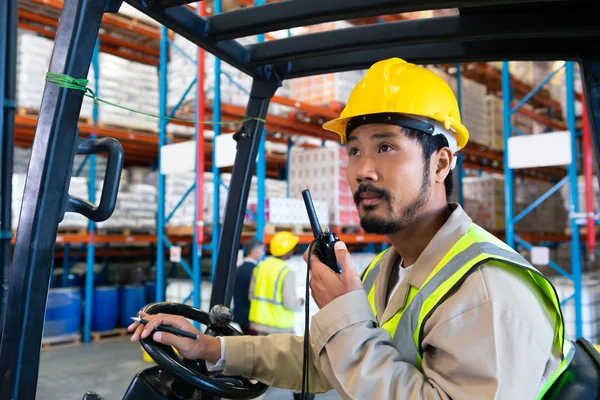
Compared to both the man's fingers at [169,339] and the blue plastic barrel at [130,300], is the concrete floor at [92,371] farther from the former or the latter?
the man's fingers at [169,339]

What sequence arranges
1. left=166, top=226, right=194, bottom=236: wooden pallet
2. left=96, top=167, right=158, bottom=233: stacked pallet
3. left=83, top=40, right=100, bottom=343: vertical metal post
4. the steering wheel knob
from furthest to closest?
left=96, top=167, right=158, bottom=233: stacked pallet, left=83, top=40, right=100, bottom=343: vertical metal post, left=166, top=226, right=194, bottom=236: wooden pallet, the steering wheel knob

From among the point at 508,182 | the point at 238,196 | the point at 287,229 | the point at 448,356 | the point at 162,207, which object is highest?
the point at 508,182

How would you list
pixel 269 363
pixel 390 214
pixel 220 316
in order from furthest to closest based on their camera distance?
pixel 220 316
pixel 269 363
pixel 390 214

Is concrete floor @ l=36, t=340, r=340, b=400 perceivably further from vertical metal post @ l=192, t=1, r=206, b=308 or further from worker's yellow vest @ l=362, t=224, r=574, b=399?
worker's yellow vest @ l=362, t=224, r=574, b=399

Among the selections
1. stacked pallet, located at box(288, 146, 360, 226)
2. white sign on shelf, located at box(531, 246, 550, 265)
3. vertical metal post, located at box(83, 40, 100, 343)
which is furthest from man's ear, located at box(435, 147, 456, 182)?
vertical metal post, located at box(83, 40, 100, 343)

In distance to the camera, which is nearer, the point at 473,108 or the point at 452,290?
the point at 452,290

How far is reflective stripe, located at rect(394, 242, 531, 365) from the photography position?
1361 millimetres

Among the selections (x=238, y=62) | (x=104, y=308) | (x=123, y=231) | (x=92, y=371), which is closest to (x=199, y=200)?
(x=92, y=371)

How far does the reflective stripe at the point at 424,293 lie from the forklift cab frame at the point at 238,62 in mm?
349

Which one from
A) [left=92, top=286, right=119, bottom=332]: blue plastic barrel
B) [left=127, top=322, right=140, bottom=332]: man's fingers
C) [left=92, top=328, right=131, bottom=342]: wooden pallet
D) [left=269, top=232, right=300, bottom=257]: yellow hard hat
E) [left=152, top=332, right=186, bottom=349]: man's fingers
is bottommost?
[left=92, top=328, right=131, bottom=342]: wooden pallet

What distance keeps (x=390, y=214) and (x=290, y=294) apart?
4.15 metres

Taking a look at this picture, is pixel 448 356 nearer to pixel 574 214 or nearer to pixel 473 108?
pixel 574 214

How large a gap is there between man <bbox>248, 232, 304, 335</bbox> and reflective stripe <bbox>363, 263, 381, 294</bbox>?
11.8ft

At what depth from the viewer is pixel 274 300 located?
18.3 ft
